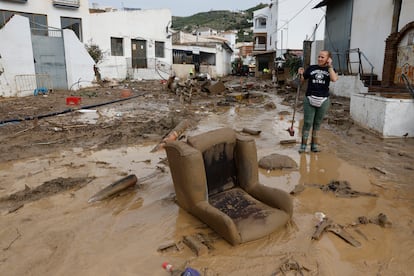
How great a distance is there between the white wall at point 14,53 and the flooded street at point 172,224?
11.8m

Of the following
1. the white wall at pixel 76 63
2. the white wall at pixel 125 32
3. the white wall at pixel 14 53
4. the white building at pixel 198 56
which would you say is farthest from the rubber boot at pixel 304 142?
the white building at pixel 198 56

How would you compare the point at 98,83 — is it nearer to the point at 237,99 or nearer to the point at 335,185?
the point at 237,99

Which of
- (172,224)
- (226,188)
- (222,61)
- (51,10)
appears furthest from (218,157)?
(222,61)

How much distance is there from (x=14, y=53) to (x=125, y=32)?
1400 cm

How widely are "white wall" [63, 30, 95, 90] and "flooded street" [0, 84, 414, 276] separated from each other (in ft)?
48.3

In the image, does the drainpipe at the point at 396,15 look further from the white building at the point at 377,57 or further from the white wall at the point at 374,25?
the white wall at the point at 374,25

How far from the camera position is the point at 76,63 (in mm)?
19672

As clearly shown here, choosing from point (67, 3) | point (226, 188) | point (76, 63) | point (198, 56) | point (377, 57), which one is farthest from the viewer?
point (198, 56)

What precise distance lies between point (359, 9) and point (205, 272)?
16030 millimetres

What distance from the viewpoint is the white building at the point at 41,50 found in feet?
51.5

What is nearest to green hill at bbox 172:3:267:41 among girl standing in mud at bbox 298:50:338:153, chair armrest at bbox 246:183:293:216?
girl standing in mud at bbox 298:50:338:153

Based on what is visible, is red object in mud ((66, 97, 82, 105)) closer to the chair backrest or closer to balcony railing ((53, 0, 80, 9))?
the chair backrest

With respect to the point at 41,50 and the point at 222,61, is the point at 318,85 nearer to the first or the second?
the point at 41,50

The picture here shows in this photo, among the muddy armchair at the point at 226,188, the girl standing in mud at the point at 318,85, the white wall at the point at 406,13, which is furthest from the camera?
the white wall at the point at 406,13
